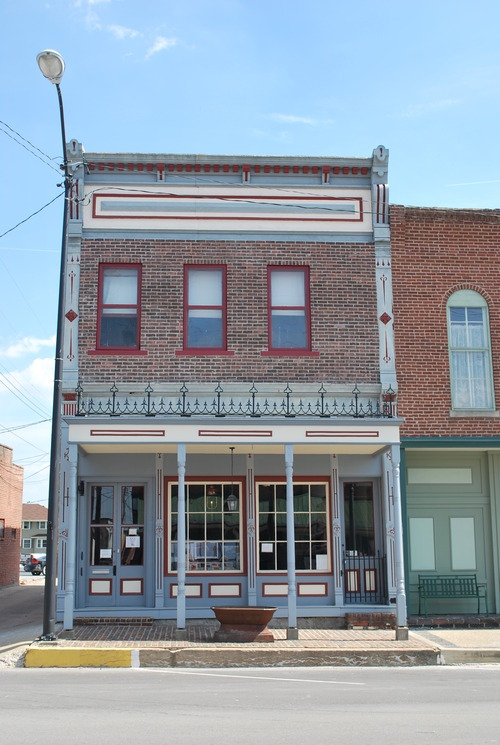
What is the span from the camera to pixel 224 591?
16703 mm

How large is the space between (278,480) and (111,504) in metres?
3.28

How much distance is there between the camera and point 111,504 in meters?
16.9

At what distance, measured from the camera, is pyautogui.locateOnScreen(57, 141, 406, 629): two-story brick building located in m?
16.6

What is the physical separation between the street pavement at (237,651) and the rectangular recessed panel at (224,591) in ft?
5.52

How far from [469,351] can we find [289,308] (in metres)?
3.81

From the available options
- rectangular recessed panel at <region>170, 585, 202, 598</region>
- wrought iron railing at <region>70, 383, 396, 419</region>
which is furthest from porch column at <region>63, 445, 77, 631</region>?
rectangular recessed panel at <region>170, 585, 202, 598</region>

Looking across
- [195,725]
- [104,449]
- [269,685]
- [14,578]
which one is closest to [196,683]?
[269,685]

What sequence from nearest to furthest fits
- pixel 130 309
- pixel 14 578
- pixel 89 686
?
pixel 89 686 → pixel 130 309 → pixel 14 578

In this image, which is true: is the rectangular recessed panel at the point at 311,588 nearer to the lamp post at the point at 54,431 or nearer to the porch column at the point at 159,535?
the porch column at the point at 159,535

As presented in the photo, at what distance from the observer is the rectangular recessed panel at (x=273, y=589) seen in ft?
55.0

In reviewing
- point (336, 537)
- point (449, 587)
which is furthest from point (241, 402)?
point (449, 587)

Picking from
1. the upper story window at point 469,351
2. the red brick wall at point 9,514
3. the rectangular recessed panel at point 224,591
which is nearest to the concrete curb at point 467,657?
the rectangular recessed panel at point 224,591

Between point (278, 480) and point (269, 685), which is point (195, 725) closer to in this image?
point (269, 685)

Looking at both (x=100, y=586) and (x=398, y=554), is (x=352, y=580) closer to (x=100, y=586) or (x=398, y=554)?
(x=398, y=554)
